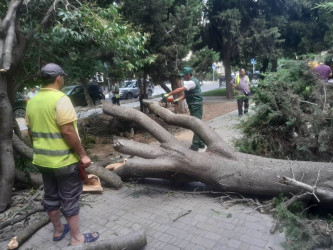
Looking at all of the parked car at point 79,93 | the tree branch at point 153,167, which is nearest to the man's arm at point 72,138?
the tree branch at point 153,167

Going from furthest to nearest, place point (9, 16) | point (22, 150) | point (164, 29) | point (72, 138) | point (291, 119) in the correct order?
point (164, 29) → point (22, 150) → point (291, 119) → point (9, 16) → point (72, 138)

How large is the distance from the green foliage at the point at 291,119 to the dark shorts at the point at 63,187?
270 centimetres

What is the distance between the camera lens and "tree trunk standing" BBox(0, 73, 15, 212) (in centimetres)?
393

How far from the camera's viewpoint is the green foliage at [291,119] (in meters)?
3.84

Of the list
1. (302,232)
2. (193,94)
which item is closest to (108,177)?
(193,94)

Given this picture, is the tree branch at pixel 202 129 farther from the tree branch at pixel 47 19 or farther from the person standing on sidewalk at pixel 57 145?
the tree branch at pixel 47 19

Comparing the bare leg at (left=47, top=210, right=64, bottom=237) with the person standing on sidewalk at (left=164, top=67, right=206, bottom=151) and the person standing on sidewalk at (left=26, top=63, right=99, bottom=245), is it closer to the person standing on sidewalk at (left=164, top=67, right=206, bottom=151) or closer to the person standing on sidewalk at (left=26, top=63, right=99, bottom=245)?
the person standing on sidewalk at (left=26, top=63, right=99, bottom=245)

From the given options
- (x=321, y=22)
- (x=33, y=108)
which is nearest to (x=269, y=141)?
(x=33, y=108)

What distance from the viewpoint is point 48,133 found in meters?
2.69

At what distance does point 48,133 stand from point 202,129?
7.54 ft

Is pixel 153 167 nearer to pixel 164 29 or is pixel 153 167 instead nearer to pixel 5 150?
pixel 5 150

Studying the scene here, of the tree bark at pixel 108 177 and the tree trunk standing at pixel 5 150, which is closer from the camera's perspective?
the tree trunk standing at pixel 5 150

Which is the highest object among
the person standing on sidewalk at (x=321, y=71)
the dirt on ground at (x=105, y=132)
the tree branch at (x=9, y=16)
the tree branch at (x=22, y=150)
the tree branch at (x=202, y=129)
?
the tree branch at (x=9, y=16)

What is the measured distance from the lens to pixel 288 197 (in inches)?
137
